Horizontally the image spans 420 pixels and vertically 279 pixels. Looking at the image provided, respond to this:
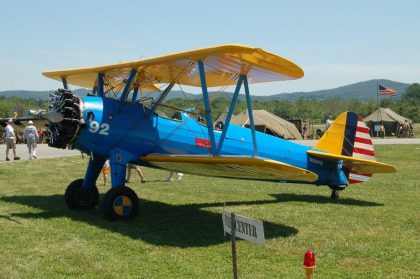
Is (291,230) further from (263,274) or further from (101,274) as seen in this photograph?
(101,274)

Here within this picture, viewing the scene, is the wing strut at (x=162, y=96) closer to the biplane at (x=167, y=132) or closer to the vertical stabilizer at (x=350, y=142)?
the biplane at (x=167, y=132)

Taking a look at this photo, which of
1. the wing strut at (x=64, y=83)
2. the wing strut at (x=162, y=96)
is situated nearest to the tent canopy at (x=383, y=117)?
the wing strut at (x=64, y=83)

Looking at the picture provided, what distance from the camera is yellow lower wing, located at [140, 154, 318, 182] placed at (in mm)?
6793

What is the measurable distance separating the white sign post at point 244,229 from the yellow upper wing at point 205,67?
3050mm

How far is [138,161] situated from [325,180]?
13.6ft

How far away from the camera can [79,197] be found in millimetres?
9094

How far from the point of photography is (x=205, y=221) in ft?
26.2

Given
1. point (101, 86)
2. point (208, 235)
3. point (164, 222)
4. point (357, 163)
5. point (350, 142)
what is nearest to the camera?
point (208, 235)

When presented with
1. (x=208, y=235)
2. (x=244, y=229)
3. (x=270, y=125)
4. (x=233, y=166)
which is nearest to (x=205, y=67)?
(x=233, y=166)

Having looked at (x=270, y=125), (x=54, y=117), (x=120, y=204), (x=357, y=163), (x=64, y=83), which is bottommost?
(x=120, y=204)

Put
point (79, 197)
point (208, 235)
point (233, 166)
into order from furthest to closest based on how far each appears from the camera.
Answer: point (79, 197), point (233, 166), point (208, 235)

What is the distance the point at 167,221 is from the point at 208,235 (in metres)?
1.20

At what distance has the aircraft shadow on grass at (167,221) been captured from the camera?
22.1 feet

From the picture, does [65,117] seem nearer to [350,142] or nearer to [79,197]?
[79,197]
